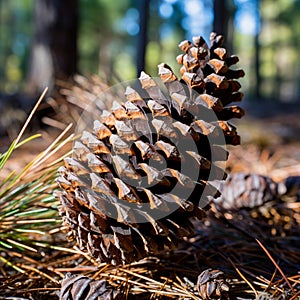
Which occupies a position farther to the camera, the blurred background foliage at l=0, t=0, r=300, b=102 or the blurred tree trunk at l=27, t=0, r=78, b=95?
the blurred background foliage at l=0, t=0, r=300, b=102

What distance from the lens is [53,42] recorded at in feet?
7.11

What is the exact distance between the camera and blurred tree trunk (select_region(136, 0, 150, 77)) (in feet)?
4.18

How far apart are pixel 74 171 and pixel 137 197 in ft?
0.33

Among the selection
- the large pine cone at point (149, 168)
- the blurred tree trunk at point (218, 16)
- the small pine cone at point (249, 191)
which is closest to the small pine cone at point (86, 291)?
the large pine cone at point (149, 168)

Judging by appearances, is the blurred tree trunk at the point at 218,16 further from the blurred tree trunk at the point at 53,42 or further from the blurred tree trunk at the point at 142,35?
the blurred tree trunk at the point at 53,42

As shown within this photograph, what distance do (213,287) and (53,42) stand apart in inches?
78.3

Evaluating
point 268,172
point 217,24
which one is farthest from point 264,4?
point 268,172

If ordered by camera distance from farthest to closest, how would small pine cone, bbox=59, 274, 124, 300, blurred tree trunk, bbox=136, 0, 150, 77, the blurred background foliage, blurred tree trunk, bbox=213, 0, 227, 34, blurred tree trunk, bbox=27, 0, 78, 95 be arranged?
the blurred background foliage → blurred tree trunk, bbox=27, 0, 78, 95 → blurred tree trunk, bbox=213, 0, 227, 34 → blurred tree trunk, bbox=136, 0, 150, 77 → small pine cone, bbox=59, 274, 124, 300

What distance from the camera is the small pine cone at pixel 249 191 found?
84 cm

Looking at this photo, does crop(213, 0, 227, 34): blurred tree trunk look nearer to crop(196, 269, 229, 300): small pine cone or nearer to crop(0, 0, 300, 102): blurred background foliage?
crop(196, 269, 229, 300): small pine cone

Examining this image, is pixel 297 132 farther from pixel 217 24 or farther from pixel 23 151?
pixel 23 151

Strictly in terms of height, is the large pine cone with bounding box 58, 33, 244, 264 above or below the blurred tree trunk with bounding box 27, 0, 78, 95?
below

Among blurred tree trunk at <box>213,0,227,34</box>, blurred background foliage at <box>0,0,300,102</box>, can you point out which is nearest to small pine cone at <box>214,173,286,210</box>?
blurred tree trunk at <box>213,0,227,34</box>

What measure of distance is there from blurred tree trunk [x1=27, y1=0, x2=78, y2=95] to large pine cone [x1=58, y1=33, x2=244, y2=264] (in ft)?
5.52
